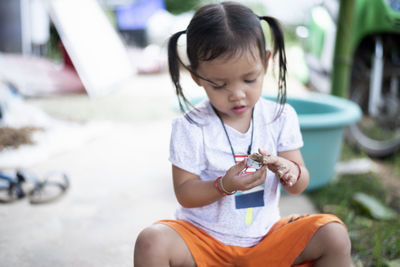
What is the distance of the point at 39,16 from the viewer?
6078 millimetres

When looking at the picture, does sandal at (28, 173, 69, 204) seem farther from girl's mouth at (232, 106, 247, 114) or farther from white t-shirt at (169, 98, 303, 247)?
girl's mouth at (232, 106, 247, 114)

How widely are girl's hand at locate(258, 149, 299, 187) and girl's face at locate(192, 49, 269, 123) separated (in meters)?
0.18

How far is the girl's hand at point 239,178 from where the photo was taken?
992 mm

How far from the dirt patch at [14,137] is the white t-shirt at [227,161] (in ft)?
6.17

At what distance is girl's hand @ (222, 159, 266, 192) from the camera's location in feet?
3.26

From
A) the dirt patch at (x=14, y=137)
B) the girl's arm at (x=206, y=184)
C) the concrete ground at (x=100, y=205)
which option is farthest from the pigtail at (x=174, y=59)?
the dirt patch at (x=14, y=137)

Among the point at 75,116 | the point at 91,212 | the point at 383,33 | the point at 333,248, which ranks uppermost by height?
the point at 383,33

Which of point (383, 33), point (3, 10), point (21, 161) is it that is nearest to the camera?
point (21, 161)

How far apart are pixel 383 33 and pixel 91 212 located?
7.42ft

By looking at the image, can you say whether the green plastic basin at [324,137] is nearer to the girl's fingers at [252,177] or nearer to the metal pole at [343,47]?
the metal pole at [343,47]

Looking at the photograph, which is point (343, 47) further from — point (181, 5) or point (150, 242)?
point (181, 5)

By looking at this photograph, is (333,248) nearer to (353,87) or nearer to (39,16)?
(353,87)

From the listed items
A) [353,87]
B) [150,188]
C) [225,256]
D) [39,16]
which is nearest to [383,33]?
[353,87]

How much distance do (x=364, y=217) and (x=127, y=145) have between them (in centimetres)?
173
